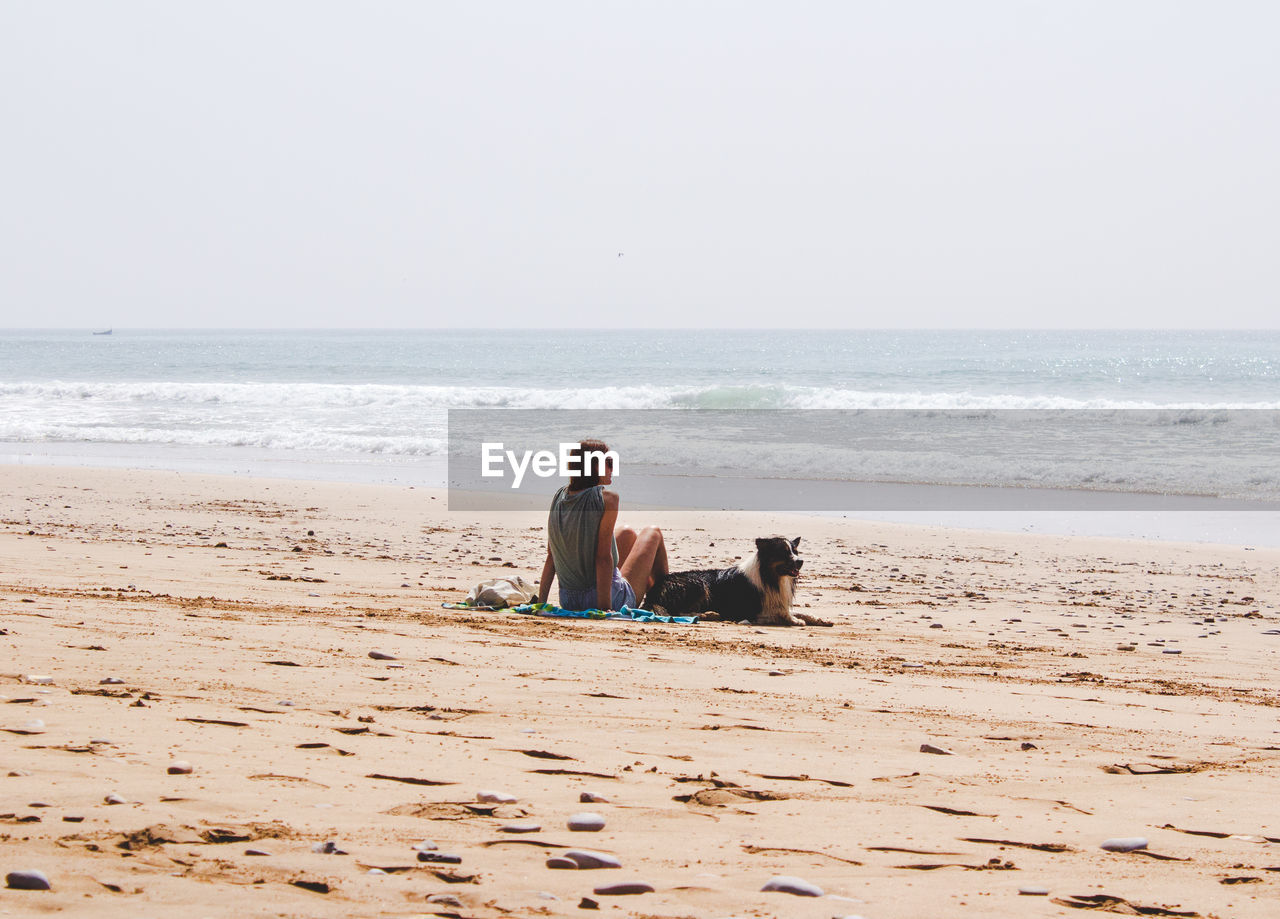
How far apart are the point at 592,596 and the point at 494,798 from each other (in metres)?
4.07

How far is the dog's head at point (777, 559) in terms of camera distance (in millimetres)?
7262

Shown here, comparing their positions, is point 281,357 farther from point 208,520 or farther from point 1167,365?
point 208,520

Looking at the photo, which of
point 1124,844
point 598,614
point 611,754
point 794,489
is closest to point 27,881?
point 611,754

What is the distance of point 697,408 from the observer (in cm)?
3303

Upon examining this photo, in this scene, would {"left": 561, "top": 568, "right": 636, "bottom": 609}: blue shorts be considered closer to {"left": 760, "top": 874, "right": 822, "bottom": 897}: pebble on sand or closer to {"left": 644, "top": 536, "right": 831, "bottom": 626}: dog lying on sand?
{"left": 644, "top": 536, "right": 831, "bottom": 626}: dog lying on sand

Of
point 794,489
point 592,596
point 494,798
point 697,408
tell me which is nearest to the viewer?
point 494,798

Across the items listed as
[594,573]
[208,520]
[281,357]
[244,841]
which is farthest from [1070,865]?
[281,357]

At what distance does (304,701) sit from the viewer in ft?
13.9

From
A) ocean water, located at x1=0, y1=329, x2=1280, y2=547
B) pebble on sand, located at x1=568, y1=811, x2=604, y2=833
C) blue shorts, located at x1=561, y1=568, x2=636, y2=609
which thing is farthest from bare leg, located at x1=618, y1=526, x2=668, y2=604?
ocean water, located at x1=0, y1=329, x2=1280, y2=547

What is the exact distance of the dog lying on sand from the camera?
7309mm

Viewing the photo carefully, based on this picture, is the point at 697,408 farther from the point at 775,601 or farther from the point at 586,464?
the point at 586,464

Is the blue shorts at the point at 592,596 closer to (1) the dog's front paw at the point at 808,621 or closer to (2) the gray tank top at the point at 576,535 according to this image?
(2) the gray tank top at the point at 576,535

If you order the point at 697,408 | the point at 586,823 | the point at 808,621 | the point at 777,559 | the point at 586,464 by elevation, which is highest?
the point at 697,408

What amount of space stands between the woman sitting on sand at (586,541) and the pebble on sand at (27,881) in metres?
4.76
